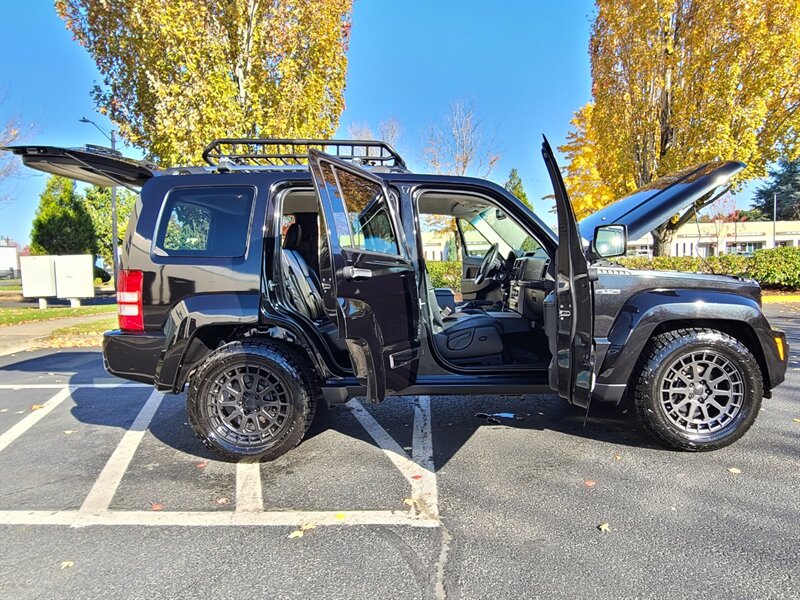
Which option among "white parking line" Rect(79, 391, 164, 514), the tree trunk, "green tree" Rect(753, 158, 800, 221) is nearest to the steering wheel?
"white parking line" Rect(79, 391, 164, 514)

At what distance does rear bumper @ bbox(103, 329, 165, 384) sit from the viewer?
11.2ft

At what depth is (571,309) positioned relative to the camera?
296cm

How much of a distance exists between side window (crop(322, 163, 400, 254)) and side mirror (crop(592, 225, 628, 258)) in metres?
1.36

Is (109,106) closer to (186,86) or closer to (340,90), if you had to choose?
(186,86)

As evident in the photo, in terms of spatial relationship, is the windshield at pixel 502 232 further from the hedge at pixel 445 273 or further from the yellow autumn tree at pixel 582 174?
the yellow autumn tree at pixel 582 174

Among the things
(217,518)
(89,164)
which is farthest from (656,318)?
(89,164)

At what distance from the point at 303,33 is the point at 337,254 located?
8007 mm

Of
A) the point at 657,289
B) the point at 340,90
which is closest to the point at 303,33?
the point at 340,90

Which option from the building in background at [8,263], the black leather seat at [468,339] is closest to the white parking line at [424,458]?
the black leather seat at [468,339]

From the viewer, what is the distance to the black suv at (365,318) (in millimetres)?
3277

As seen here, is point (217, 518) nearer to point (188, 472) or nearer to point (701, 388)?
point (188, 472)

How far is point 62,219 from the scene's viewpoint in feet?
74.7

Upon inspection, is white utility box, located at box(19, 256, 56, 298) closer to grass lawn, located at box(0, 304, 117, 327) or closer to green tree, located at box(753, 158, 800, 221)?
grass lawn, located at box(0, 304, 117, 327)

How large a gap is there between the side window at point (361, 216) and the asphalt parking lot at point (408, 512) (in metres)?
1.54
